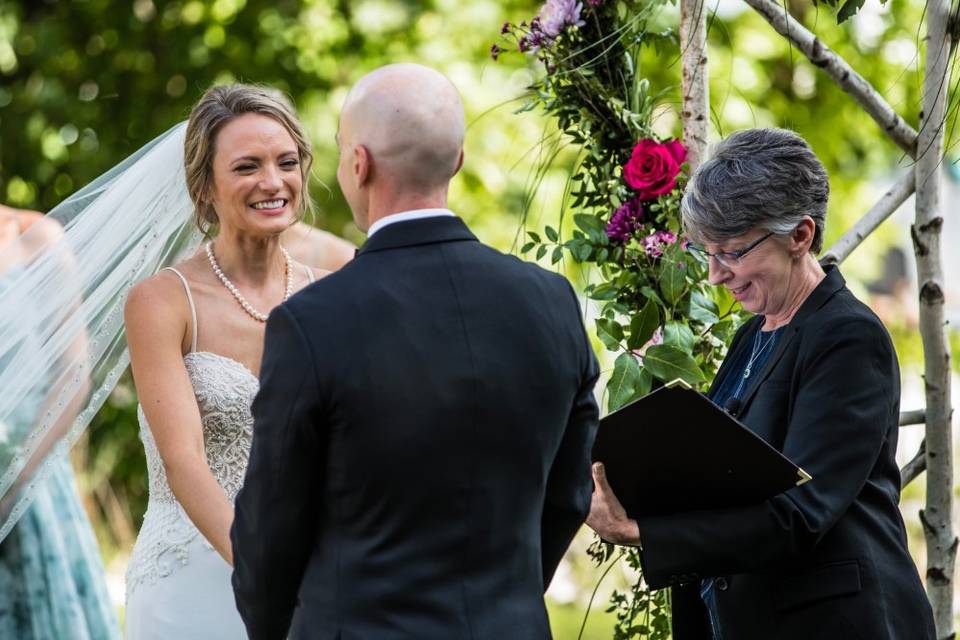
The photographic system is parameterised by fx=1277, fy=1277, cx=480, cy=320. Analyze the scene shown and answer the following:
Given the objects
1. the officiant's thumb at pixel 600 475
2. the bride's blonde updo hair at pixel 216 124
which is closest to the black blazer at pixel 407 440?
the officiant's thumb at pixel 600 475

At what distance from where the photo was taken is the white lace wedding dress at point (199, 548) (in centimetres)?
310

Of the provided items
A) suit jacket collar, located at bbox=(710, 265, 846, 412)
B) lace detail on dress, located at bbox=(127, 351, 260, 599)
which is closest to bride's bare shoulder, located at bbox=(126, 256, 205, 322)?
lace detail on dress, located at bbox=(127, 351, 260, 599)

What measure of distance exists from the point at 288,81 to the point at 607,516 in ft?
18.6

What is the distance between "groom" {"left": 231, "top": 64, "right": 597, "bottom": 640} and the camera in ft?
6.31

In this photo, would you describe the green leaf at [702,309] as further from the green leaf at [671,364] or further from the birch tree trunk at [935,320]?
the birch tree trunk at [935,320]

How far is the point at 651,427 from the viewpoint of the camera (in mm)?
2373

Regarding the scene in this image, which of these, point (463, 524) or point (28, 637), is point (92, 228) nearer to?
point (28, 637)

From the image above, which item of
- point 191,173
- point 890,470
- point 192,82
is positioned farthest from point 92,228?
point 192,82

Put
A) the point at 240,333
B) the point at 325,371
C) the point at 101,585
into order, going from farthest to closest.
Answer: the point at 101,585
the point at 240,333
the point at 325,371

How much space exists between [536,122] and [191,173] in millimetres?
4927

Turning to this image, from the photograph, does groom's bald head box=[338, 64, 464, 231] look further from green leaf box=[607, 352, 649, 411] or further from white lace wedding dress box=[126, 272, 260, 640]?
white lace wedding dress box=[126, 272, 260, 640]

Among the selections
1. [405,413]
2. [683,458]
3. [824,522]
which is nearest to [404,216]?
[405,413]

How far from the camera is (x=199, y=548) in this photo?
313 cm

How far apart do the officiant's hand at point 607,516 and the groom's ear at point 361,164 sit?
0.83 meters
